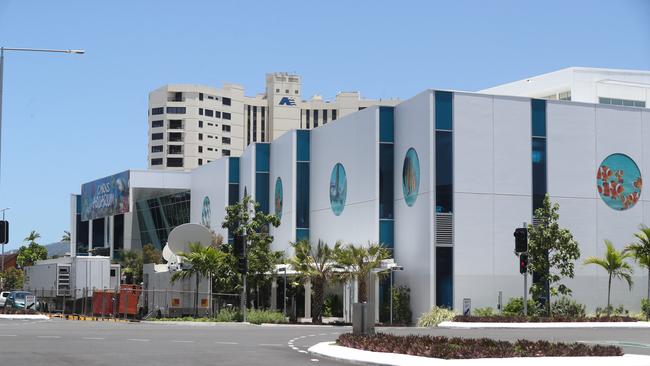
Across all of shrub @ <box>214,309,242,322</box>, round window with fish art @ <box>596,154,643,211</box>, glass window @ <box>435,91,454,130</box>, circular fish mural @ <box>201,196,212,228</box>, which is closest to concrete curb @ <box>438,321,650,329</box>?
round window with fish art @ <box>596,154,643,211</box>

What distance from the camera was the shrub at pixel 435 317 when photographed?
46.7m

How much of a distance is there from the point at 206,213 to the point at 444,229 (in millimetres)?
34741

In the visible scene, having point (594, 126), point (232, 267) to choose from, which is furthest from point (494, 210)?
point (232, 267)

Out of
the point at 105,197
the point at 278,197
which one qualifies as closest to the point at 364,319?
the point at 278,197

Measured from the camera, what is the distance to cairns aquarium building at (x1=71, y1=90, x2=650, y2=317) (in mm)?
Result: 49188

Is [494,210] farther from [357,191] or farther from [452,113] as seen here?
[357,191]

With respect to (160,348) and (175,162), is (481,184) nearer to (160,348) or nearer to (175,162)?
(160,348)

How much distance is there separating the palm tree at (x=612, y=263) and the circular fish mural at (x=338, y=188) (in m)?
14.6

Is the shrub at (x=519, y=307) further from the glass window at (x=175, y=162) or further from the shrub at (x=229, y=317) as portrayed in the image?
the glass window at (x=175, y=162)

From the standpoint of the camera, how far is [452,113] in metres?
49.5

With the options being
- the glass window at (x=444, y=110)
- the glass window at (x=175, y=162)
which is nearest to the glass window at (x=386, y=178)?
the glass window at (x=444, y=110)

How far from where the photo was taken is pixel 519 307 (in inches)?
1913

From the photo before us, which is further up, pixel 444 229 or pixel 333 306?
pixel 444 229

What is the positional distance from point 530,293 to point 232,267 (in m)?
15.3
